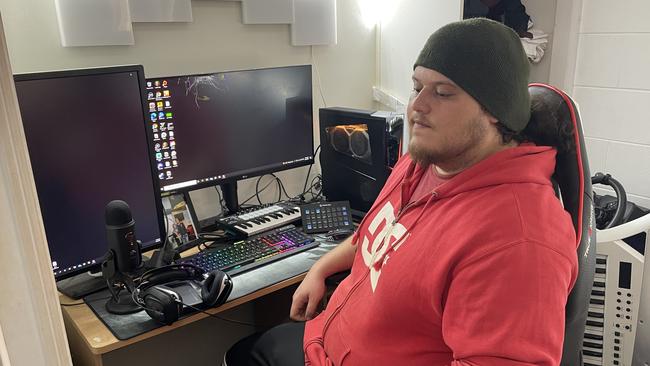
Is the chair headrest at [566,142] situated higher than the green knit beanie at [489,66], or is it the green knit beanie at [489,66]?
the green knit beanie at [489,66]

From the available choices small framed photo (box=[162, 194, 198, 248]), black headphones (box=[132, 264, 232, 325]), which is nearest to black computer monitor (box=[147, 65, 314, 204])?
small framed photo (box=[162, 194, 198, 248])

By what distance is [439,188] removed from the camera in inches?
45.9

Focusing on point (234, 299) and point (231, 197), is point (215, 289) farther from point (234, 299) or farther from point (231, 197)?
point (231, 197)

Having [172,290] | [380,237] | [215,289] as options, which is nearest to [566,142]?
[380,237]

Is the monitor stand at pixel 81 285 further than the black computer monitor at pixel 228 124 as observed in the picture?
No

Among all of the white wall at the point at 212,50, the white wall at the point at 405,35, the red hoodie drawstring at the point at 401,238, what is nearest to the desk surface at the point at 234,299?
the red hoodie drawstring at the point at 401,238

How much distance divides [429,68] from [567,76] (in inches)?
65.3

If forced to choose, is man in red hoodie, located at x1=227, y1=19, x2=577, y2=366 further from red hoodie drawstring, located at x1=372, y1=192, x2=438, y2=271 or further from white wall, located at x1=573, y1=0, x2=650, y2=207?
white wall, located at x1=573, y1=0, x2=650, y2=207

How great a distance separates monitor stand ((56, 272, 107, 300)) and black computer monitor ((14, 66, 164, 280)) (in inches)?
2.1

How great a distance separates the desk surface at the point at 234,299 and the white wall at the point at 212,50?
1.70ft

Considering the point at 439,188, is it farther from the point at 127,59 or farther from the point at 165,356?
the point at 165,356

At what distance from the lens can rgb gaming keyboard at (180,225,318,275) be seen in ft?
5.18

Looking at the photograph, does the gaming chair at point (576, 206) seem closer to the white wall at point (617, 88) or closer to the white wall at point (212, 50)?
the white wall at point (212, 50)

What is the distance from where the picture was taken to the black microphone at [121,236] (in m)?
1.35
